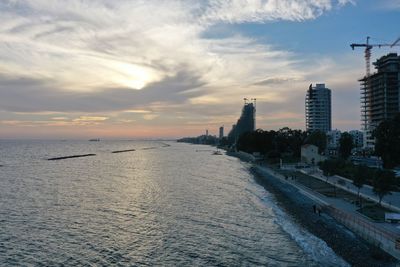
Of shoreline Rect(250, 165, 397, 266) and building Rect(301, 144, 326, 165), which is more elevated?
building Rect(301, 144, 326, 165)

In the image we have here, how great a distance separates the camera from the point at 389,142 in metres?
60.1

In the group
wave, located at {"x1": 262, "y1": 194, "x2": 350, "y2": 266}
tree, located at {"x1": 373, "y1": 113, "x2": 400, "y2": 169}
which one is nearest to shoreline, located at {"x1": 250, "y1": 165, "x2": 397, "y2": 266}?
wave, located at {"x1": 262, "y1": 194, "x2": 350, "y2": 266}

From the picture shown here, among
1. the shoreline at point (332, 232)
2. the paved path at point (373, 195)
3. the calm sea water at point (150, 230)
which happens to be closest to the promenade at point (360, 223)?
the paved path at point (373, 195)

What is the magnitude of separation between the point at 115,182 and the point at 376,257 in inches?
2255

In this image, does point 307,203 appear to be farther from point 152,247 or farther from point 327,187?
point 152,247

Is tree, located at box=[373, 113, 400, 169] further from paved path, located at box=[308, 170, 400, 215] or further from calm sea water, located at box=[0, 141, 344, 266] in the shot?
calm sea water, located at box=[0, 141, 344, 266]

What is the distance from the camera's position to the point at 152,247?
32469mm

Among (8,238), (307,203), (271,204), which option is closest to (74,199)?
(8,238)

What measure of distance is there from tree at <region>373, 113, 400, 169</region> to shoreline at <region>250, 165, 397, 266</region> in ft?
45.6

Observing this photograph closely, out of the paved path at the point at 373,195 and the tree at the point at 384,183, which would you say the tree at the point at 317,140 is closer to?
the paved path at the point at 373,195

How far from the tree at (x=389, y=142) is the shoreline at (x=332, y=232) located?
1389cm

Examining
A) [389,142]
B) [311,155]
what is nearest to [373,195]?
[389,142]

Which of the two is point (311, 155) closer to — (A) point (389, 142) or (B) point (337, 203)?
(A) point (389, 142)

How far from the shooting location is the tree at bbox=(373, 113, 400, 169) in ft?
195
